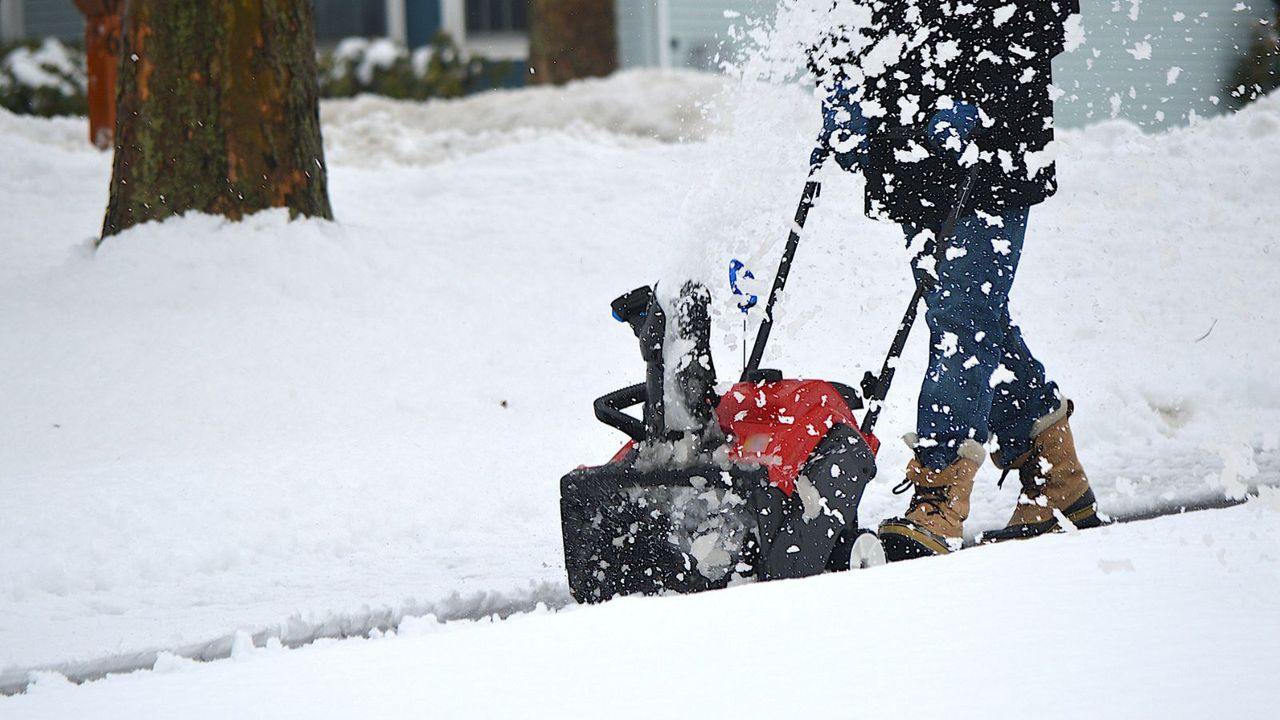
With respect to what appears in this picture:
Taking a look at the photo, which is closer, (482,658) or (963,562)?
(482,658)

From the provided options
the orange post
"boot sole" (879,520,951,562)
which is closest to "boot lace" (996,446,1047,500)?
"boot sole" (879,520,951,562)

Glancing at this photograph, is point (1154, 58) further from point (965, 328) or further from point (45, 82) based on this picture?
point (965, 328)

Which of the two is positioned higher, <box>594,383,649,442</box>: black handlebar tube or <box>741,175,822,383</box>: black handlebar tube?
<box>741,175,822,383</box>: black handlebar tube

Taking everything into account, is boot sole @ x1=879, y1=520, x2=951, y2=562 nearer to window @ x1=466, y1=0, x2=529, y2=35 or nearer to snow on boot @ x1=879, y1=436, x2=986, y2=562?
snow on boot @ x1=879, y1=436, x2=986, y2=562

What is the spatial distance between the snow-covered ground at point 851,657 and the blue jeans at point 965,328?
1.06 m

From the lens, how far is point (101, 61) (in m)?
11.7

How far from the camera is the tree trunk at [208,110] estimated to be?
693cm

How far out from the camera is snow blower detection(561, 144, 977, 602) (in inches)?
120

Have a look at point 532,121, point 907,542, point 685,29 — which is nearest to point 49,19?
point 685,29

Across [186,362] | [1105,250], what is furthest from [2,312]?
[1105,250]

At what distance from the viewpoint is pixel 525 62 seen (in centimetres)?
1969

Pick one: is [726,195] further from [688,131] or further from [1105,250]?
[688,131]

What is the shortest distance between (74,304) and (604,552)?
170 inches

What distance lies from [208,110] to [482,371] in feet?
6.77
